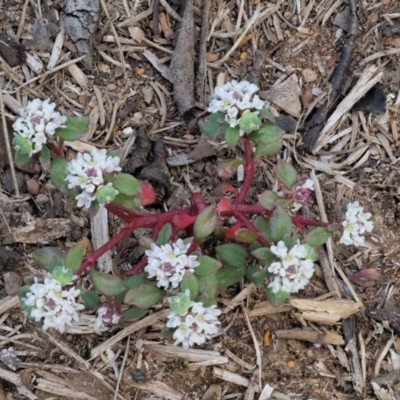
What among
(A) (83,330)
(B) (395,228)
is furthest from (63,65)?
(B) (395,228)

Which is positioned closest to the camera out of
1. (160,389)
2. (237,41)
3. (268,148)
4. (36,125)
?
(36,125)

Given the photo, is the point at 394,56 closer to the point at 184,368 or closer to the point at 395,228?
the point at 395,228

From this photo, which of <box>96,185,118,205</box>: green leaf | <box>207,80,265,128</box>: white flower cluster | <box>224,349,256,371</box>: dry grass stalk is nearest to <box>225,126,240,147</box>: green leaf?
<box>207,80,265,128</box>: white flower cluster

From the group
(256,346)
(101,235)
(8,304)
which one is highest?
(101,235)

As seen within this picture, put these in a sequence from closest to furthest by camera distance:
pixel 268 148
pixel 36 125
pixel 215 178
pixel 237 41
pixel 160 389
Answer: pixel 36 125, pixel 268 148, pixel 160 389, pixel 215 178, pixel 237 41

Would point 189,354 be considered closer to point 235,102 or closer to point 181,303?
point 181,303

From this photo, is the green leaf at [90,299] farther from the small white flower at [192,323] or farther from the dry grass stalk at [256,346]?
the dry grass stalk at [256,346]

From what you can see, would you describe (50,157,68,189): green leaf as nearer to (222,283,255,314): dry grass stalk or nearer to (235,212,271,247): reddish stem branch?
(235,212,271,247): reddish stem branch

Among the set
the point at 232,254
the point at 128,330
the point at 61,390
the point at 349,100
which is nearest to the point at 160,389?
the point at 128,330

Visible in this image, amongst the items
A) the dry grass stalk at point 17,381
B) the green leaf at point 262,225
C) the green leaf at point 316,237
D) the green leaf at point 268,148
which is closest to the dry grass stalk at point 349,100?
the green leaf at point 268,148

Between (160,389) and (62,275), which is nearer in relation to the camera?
(62,275)
